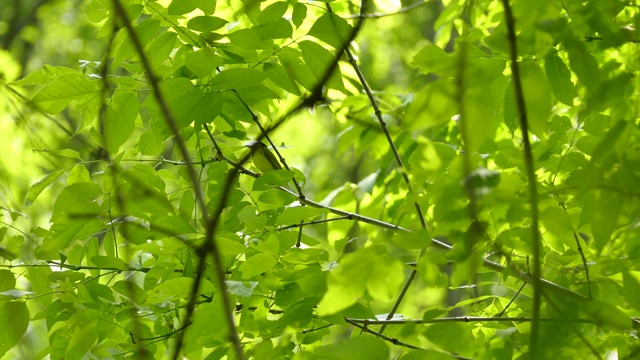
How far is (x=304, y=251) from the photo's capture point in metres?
1.57

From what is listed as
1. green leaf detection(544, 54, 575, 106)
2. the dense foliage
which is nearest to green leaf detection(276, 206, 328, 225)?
the dense foliage

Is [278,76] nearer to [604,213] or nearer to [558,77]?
[558,77]

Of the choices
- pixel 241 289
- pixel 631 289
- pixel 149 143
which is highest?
pixel 149 143

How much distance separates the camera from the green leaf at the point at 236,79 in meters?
1.46

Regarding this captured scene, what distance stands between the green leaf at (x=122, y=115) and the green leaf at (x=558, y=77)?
0.92m

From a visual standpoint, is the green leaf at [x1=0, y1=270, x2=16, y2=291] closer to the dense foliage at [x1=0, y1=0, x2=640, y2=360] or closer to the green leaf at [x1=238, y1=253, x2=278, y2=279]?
the dense foliage at [x1=0, y1=0, x2=640, y2=360]

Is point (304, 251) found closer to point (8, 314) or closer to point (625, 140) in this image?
point (8, 314)

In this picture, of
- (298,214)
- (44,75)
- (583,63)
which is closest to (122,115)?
(44,75)

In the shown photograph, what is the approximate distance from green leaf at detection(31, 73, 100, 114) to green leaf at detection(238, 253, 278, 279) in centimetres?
53

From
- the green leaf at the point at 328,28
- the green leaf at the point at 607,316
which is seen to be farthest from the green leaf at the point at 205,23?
the green leaf at the point at 607,316

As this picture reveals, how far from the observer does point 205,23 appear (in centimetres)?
151

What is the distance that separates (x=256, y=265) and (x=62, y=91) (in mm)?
585

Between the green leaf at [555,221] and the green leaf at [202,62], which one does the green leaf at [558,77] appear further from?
the green leaf at [202,62]

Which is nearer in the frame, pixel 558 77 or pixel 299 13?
pixel 558 77
